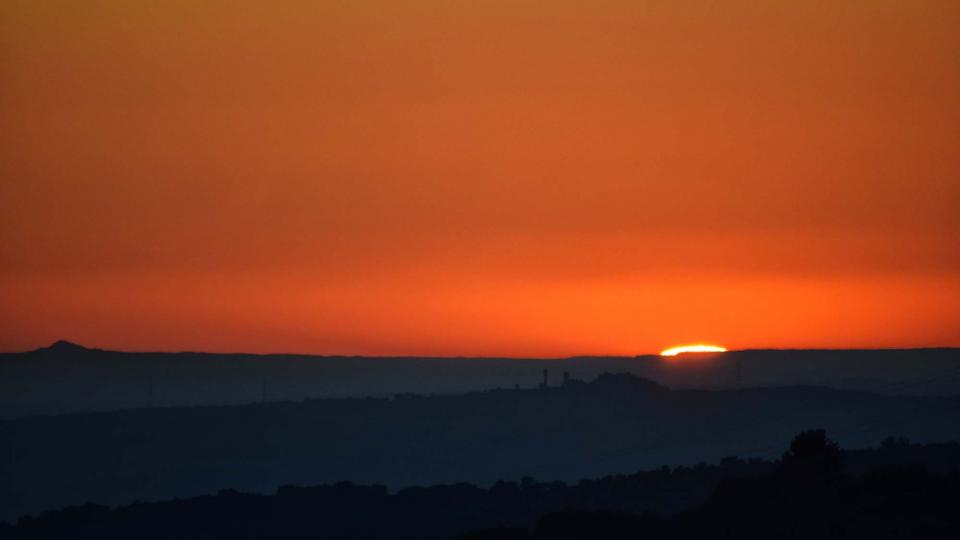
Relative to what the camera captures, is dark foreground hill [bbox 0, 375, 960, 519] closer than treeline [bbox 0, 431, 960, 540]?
No

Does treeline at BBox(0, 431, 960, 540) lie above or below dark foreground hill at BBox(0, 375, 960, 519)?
below

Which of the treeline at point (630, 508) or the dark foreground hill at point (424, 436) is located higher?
the dark foreground hill at point (424, 436)

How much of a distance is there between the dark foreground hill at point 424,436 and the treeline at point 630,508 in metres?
34.6

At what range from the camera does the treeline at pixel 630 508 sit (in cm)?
4784

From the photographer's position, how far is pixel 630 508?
7081cm

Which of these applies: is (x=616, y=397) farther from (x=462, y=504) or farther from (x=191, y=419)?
(x=462, y=504)

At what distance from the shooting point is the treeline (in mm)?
47844

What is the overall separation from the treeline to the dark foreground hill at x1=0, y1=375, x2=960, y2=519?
114ft

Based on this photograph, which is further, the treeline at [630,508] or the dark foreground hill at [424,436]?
the dark foreground hill at [424,436]

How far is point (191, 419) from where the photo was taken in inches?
6260

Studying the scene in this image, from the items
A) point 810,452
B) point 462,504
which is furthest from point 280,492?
point 810,452

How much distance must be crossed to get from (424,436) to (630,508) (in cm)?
8233

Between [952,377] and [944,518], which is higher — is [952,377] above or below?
above

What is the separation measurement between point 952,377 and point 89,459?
57880 mm
